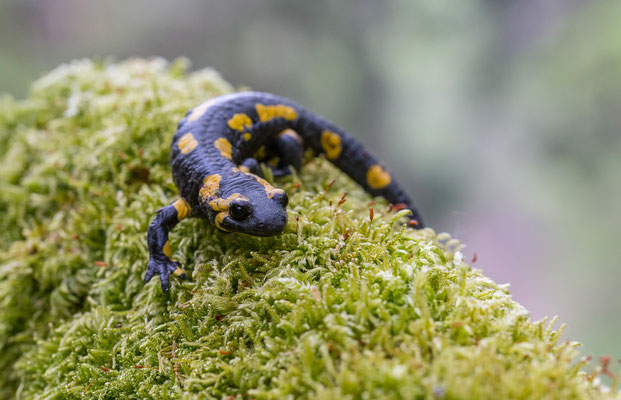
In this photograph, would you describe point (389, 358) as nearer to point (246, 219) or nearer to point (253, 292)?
point (253, 292)

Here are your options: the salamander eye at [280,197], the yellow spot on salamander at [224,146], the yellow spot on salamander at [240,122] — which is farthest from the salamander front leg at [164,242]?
the yellow spot on salamander at [240,122]

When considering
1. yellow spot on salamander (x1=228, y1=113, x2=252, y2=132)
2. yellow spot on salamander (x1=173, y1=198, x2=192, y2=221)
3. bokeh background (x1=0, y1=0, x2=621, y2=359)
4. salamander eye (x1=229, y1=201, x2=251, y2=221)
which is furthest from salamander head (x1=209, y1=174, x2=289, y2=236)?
bokeh background (x1=0, y1=0, x2=621, y2=359)

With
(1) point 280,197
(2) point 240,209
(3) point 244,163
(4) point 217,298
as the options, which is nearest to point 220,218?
(2) point 240,209

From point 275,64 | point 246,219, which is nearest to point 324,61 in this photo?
point 275,64

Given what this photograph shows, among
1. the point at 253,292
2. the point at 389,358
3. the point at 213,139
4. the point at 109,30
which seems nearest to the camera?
the point at 389,358

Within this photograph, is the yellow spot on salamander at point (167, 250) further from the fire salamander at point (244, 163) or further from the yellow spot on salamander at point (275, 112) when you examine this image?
the yellow spot on salamander at point (275, 112)
